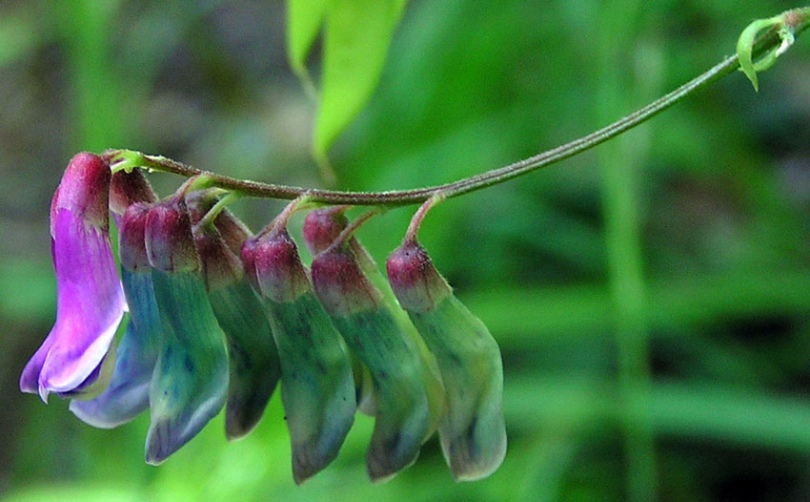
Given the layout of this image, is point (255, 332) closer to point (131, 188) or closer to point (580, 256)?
point (131, 188)

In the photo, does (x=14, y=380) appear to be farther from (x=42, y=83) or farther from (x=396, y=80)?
(x=396, y=80)

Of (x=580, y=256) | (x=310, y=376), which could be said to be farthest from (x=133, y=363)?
(x=580, y=256)

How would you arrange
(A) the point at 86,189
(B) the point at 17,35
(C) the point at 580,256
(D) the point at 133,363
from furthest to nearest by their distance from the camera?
(B) the point at 17,35 → (C) the point at 580,256 → (D) the point at 133,363 → (A) the point at 86,189

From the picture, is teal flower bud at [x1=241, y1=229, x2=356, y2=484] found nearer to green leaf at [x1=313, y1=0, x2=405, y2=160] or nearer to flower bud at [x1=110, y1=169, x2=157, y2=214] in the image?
flower bud at [x1=110, y1=169, x2=157, y2=214]

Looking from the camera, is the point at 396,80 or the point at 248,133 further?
the point at 248,133

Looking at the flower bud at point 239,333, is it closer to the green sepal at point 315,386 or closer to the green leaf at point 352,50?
the green sepal at point 315,386

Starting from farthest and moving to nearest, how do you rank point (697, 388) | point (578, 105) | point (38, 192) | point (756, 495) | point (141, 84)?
point (38, 192), point (141, 84), point (578, 105), point (756, 495), point (697, 388)

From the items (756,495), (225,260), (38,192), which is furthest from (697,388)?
(38,192)

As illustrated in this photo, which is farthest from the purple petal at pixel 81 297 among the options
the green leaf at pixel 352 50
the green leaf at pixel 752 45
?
the green leaf at pixel 752 45
